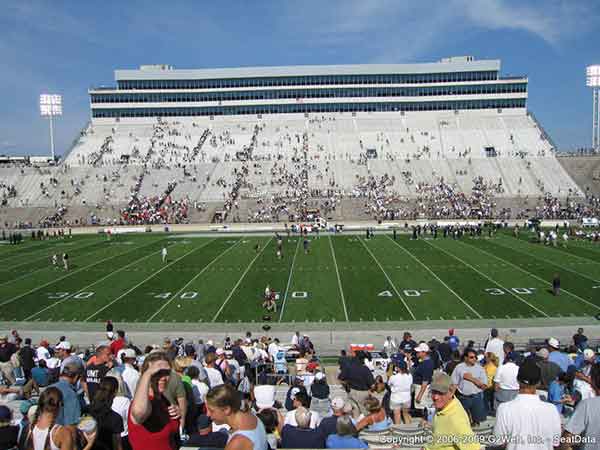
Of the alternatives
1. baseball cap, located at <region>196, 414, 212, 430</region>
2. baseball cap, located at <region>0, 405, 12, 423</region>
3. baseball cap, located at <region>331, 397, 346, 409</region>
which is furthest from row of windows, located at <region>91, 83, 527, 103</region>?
baseball cap, located at <region>0, 405, 12, 423</region>

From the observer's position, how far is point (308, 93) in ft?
252

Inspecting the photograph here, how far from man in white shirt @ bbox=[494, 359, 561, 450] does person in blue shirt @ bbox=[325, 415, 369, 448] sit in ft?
4.29

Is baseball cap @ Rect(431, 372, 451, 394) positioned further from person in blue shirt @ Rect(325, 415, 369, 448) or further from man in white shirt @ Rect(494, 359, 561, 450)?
person in blue shirt @ Rect(325, 415, 369, 448)

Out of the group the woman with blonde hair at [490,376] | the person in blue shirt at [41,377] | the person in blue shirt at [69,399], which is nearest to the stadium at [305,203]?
the person in blue shirt at [41,377]

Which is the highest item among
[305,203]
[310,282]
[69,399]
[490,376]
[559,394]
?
[305,203]

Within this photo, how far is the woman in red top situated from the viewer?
13.2ft

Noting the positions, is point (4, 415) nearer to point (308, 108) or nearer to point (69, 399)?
point (69, 399)

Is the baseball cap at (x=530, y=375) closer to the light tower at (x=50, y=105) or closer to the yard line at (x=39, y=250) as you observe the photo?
the yard line at (x=39, y=250)

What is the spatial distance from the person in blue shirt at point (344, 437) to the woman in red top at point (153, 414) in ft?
4.71

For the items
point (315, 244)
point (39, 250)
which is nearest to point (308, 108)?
point (315, 244)

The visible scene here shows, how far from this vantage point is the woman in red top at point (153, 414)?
4020 mm

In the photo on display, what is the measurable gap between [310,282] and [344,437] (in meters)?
18.7

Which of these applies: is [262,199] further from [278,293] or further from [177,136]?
[278,293]

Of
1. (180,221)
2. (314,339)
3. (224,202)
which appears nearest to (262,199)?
(224,202)
